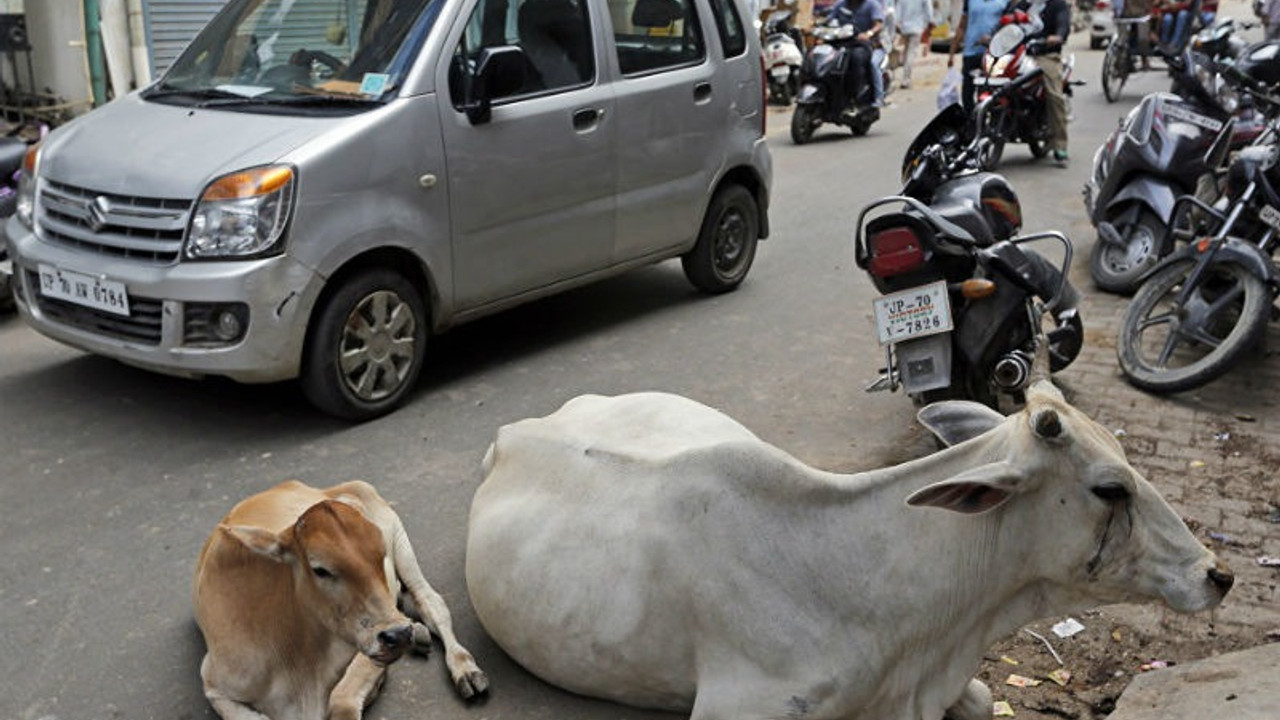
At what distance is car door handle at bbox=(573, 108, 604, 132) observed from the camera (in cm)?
645

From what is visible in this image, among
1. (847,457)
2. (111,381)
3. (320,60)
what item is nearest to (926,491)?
(847,457)

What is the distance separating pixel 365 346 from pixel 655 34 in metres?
2.60

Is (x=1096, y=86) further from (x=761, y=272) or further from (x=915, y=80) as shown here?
(x=761, y=272)

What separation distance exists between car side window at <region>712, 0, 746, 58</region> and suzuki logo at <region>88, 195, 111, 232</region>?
3.65 m

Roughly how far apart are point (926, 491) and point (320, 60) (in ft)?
13.7

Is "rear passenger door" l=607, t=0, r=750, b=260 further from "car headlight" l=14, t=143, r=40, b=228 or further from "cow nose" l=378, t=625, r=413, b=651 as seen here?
"cow nose" l=378, t=625, r=413, b=651

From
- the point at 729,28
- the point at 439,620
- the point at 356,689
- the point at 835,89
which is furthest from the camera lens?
the point at 835,89

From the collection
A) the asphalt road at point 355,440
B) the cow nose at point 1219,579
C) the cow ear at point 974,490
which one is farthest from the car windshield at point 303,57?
the cow nose at point 1219,579

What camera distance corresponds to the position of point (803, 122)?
13680 mm

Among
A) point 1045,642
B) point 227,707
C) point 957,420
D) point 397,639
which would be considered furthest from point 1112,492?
point 227,707

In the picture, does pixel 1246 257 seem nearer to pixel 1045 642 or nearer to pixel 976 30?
pixel 1045 642

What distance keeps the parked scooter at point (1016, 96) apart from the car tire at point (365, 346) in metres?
6.94

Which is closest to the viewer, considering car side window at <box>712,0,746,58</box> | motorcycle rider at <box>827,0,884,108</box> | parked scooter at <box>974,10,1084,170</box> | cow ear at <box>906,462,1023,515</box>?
cow ear at <box>906,462,1023,515</box>

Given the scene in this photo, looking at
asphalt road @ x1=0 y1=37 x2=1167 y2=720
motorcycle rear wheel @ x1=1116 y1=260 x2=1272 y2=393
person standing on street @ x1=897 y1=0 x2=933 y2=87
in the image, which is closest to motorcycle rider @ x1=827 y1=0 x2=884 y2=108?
person standing on street @ x1=897 y1=0 x2=933 y2=87
